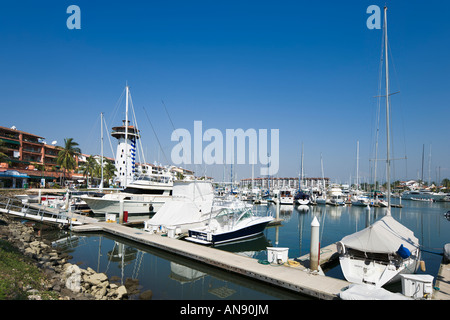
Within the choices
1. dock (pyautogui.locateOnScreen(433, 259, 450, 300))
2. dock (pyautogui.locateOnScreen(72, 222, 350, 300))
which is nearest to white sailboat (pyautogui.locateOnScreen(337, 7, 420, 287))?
dock (pyautogui.locateOnScreen(433, 259, 450, 300))

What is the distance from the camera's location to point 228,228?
69.6 ft

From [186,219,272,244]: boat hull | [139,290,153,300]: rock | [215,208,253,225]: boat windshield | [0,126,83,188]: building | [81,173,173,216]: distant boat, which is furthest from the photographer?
[0,126,83,188]: building

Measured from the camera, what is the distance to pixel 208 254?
51.8 ft

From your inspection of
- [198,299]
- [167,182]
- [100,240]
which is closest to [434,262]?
[198,299]

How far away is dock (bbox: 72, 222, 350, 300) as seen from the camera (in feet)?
35.3

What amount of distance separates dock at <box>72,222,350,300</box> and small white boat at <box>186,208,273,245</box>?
163 centimetres

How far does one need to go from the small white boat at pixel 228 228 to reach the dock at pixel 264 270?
1.63 metres

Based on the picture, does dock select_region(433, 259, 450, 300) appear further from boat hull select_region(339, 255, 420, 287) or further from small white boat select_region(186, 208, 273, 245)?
small white boat select_region(186, 208, 273, 245)

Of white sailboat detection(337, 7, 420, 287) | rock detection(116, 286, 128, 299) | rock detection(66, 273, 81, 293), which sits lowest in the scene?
rock detection(116, 286, 128, 299)

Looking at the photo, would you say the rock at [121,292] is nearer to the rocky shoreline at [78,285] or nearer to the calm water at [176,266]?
the rocky shoreline at [78,285]

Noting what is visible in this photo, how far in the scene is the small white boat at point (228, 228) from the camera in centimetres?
1945

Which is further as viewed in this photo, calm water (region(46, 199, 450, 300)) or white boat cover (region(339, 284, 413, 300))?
calm water (region(46, 199, 450, 300))

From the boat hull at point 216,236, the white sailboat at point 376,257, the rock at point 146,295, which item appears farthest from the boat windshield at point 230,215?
the rock at point 146,295

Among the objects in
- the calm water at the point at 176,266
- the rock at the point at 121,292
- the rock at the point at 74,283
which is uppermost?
the rock at the point at 74,283
